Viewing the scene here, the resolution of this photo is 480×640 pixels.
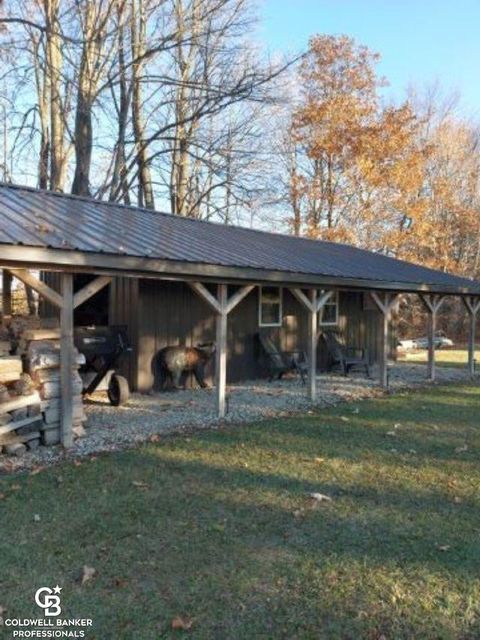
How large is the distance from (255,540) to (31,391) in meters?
3.41

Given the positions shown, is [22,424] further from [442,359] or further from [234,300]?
[442,359]

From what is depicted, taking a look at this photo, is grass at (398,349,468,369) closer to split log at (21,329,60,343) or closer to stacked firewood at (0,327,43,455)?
split log at (21,329,60,343)

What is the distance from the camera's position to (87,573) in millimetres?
3469

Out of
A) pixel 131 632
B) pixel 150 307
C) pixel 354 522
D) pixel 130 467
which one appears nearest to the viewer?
pixel 131 632

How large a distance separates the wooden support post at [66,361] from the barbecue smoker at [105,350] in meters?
1.96

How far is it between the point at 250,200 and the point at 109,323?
1145cm

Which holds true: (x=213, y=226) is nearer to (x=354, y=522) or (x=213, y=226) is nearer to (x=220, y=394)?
(x=220, y=394)

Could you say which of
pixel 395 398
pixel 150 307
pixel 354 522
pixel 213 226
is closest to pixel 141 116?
pixel 213 226

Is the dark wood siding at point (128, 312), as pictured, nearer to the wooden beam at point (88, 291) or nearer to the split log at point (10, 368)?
the wooden beam at point (88, 291)

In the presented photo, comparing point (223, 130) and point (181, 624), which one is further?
point (223, 130)

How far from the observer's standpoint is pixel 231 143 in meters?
21.3

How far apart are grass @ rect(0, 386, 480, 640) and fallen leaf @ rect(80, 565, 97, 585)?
0.05 m

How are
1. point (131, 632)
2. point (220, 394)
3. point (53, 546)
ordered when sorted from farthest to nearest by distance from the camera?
point (220, 394) < point (53, 546) < point (131, 632)

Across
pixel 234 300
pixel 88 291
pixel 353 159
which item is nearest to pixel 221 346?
pixel 234 300
